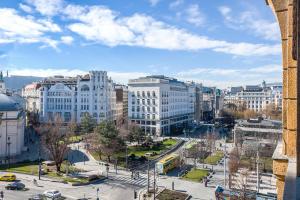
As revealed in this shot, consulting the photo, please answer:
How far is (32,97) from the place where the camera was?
96250 mm

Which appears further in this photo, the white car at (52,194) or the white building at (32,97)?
the white building at (32,97)

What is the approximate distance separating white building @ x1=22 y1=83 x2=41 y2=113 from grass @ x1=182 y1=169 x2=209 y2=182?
55.9 meters

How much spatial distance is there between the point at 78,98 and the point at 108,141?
40907mm

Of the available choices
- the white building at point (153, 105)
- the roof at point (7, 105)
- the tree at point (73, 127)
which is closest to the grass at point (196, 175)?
the roof at point (7, 105)

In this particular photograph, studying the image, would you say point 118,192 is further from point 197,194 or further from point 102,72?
point 102,72

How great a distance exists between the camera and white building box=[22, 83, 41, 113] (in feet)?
302

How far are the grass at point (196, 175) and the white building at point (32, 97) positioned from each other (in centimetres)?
5590

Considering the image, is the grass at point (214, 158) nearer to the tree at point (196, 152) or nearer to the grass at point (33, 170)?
the tree at point (196, 152)

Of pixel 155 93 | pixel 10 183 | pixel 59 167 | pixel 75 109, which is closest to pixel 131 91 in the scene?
pixel 155 93

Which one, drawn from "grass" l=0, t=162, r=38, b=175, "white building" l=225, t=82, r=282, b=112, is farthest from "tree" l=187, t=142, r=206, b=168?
"white building" l=225, t=82, r=282, b=112

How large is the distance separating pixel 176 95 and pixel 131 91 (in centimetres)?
1476

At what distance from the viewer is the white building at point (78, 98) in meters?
84.8

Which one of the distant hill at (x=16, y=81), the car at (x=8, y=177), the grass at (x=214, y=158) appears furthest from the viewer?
the distant hill at (x=16, y=81)

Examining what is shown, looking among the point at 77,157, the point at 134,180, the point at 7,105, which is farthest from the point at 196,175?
the point at 7,105
